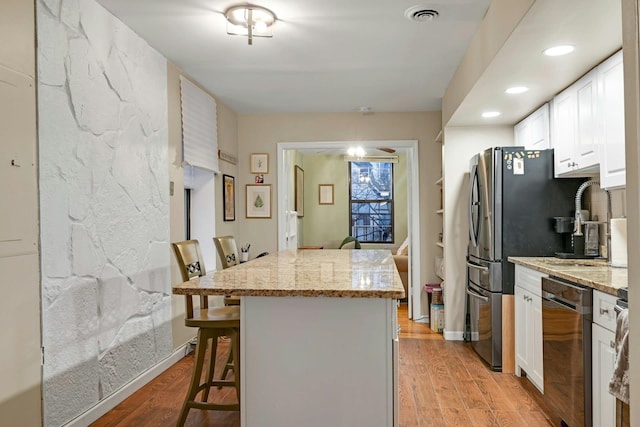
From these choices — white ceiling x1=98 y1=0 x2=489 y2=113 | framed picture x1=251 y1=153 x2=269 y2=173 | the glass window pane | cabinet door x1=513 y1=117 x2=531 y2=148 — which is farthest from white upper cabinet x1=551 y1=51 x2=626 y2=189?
the glass window pane

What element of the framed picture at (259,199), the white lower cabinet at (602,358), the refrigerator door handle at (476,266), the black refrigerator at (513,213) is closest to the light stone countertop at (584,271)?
the white lower cabinet at (602,358)

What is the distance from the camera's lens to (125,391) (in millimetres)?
2945

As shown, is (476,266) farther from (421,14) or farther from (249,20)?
(249,20)

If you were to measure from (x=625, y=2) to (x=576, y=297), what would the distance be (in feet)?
5.09

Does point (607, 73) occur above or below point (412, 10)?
below

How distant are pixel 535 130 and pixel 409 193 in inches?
70.9

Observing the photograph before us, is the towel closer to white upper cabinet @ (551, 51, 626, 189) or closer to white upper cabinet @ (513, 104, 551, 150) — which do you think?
white upper cabinet @ (551, 51, 626, 189)

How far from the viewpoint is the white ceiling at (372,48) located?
7.55 ft

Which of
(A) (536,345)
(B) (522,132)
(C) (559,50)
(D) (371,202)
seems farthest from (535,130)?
(D) (371,202)

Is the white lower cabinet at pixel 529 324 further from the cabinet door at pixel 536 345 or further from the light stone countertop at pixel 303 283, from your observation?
the light stone countertop at pixel 303 283

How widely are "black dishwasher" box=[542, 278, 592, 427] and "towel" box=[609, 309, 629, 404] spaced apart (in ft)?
1.42

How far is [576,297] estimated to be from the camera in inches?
89.3

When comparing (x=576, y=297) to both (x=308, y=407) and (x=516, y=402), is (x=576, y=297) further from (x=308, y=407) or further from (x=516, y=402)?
(x=308, y=407)

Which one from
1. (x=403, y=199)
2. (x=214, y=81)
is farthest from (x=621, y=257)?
(x=403, y=199)
